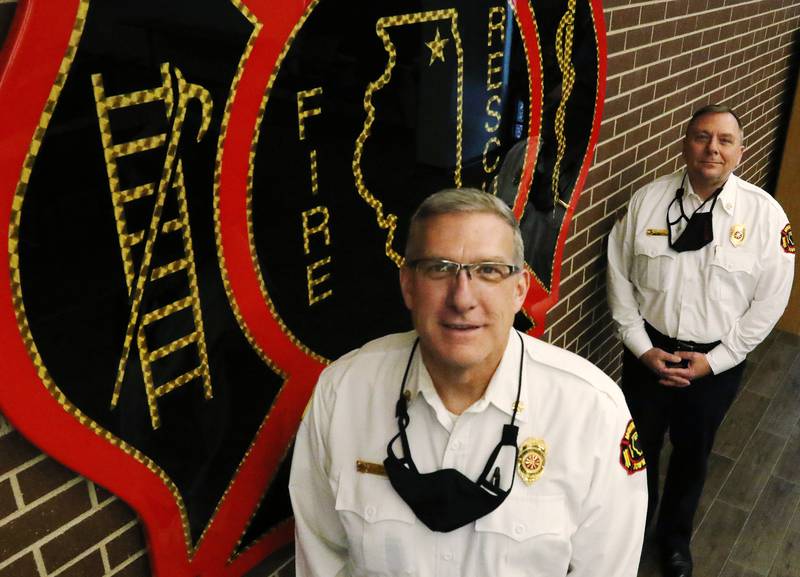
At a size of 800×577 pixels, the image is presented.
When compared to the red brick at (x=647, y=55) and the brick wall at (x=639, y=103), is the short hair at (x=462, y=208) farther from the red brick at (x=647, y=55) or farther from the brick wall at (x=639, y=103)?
the red brick at (x=647, y=55)

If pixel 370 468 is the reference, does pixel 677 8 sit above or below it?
above

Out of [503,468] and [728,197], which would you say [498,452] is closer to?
[503,468]

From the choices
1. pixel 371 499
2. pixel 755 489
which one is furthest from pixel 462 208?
pixel 755 489

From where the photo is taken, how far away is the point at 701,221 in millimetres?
2672

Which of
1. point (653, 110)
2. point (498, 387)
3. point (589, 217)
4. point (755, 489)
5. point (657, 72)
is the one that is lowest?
point (755, 489)

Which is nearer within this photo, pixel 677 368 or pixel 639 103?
pixel 677 368

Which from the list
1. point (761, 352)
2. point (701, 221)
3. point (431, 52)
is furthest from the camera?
point (761, 352)

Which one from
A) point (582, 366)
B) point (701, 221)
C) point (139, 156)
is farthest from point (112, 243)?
point (701, 221)

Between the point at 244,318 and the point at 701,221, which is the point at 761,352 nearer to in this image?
the point at 701,221

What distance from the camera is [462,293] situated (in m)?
1.29

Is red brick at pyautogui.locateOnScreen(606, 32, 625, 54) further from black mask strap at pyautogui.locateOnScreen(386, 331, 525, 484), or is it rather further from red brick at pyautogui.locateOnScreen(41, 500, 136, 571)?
red brick at pyautogui.locateOnScreen(41, 500, 136, 571)

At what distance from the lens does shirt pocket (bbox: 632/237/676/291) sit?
2707 mm

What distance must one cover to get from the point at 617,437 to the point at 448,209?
0.57 m

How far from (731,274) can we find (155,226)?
84.7 inches
